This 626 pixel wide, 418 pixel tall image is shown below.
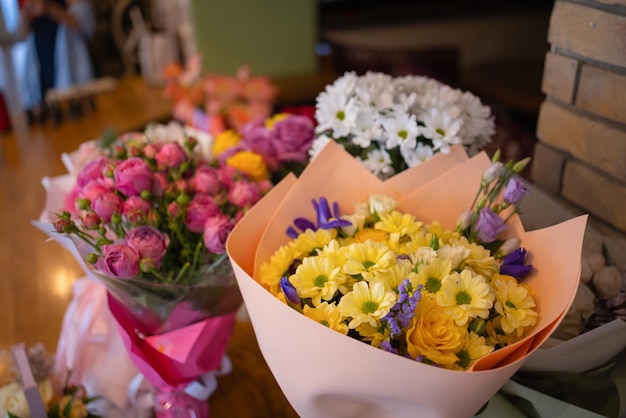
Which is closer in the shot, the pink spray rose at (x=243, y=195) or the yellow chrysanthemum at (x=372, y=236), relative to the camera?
the yellow chrysanthemum at (x=372, y=236)

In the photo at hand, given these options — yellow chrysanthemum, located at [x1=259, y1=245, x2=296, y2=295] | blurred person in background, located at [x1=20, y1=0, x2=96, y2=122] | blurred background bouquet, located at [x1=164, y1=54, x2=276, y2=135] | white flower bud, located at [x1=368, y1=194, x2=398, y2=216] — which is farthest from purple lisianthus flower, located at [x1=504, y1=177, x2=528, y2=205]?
blurred person in background, located at [x1=20, y1=0, x2=96, y2=122]

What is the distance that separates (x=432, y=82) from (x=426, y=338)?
0.43 meters

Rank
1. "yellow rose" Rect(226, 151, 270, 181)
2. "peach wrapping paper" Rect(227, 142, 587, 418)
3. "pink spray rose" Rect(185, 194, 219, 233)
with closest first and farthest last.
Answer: "peach wrapping paper" Rect(227, 142, 587, 418), "pink spray rose" Rect(185, 194, 219, 233), "yellow rose" Rect(226, 151, 270, 181)

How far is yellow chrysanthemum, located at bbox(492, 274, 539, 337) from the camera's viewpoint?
0.54m

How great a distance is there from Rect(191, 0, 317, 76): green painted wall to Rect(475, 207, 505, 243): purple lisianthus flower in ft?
6.60

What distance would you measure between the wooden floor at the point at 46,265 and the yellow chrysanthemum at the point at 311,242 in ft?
0.94

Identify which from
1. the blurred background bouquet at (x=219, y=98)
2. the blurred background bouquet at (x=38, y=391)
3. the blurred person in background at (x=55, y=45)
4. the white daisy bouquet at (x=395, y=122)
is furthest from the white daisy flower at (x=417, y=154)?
the blurred person in background at (x=55, y=45)

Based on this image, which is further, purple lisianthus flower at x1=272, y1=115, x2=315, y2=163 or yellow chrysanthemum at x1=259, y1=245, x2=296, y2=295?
purple lisianthus flower at x1=272, y1=115, x2=315, y2=163

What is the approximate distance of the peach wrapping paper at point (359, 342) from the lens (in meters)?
0.50

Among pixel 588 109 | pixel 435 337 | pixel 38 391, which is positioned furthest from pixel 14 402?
pixel 588 109

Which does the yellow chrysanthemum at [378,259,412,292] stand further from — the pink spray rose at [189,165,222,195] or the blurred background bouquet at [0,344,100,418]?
the blurred background bouquet at [0,344,100,418]

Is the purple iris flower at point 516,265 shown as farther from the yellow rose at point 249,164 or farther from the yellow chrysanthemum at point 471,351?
the yellow rose at point 249,164

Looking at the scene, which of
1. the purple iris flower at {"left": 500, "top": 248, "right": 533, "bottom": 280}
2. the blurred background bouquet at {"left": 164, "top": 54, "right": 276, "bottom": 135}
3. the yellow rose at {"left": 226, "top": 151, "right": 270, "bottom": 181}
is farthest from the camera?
the blurred background bouquet at {"left": 164, "top": 54, "right": 276, "bottom": 135}

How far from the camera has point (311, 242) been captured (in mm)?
623
